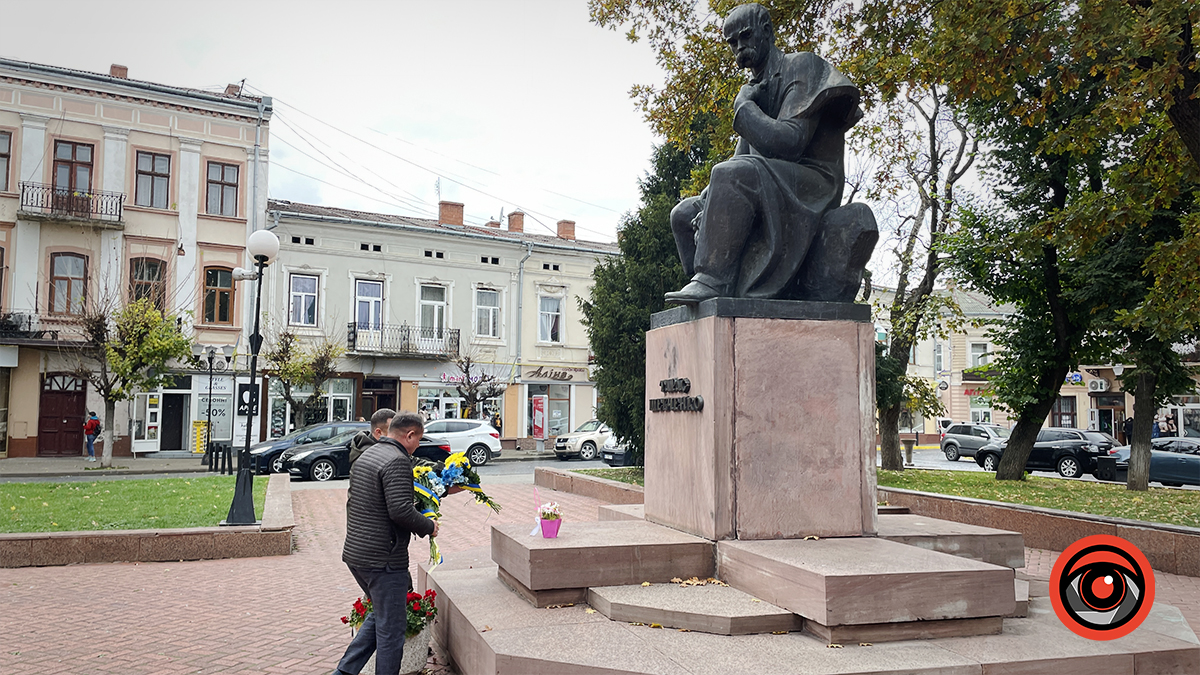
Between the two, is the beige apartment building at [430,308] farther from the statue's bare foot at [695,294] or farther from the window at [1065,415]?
the statue's bare foot at [695,294]

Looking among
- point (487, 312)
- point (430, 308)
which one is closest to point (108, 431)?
point (430, 308)

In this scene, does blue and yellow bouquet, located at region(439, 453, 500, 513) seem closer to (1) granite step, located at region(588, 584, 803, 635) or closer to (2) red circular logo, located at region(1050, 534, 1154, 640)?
(1) granite step, located at region(588, 584, 803, 635)

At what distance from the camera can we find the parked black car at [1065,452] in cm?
2594

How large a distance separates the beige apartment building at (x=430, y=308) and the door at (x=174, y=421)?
2646 millimetres

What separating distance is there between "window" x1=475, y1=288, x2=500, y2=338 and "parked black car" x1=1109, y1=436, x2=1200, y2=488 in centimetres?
2349

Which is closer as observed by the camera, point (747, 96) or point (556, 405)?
point (747, 96)

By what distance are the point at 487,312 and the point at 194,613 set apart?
31180 millimetres

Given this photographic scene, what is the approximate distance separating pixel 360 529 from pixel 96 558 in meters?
6.76

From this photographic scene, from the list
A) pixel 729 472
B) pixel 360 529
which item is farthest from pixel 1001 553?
pixel 360 529

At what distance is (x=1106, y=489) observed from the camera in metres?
16.3

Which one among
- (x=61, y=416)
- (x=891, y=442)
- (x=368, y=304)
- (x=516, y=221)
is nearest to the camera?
(x=891, y=442)

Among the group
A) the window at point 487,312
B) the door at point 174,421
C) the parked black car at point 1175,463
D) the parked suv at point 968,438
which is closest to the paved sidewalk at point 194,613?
the parked black car at point 1175,463

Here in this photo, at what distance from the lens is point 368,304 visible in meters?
35.8

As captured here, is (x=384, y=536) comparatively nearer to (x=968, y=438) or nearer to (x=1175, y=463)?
(x=1175, y=463)
